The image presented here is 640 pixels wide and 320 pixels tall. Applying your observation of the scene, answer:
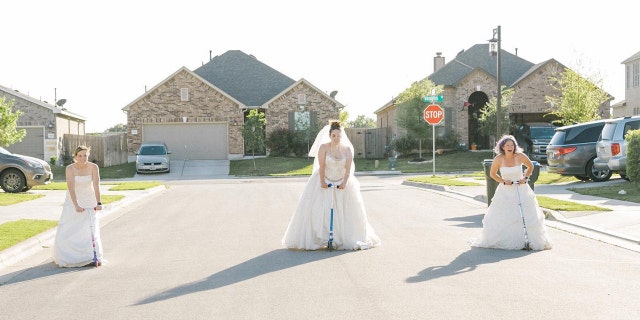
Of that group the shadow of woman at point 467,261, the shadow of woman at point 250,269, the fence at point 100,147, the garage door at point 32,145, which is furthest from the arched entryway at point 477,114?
the shadow of woman at point 250,269

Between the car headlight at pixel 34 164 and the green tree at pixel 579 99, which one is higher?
the green tree at pixel 579 99

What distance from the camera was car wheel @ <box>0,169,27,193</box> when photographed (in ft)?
77.9

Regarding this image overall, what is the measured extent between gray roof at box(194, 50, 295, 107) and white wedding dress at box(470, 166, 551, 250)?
40836 millimetres

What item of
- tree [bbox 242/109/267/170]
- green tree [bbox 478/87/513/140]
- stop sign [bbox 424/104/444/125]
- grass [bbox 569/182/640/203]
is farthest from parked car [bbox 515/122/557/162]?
grass [bbox 569/182/640/203]

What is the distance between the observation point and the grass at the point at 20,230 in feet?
Answer: 39.5

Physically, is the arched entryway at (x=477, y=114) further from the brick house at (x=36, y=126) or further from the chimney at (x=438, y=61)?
the brick house at (x=36, y=126)

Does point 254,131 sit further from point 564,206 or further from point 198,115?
point 564,206

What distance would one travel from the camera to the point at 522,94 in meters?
50.4

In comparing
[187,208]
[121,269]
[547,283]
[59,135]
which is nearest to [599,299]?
[547,283]

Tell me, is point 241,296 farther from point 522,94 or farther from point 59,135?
point 522,94

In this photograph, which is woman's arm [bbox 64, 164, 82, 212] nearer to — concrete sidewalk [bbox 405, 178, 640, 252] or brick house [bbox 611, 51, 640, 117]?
concrete sidewalk [bbox 405, 178, 640, 252]

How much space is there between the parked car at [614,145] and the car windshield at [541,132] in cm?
1915

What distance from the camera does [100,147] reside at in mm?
45875

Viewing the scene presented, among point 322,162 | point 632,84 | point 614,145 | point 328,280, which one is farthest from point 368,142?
point 328,280
